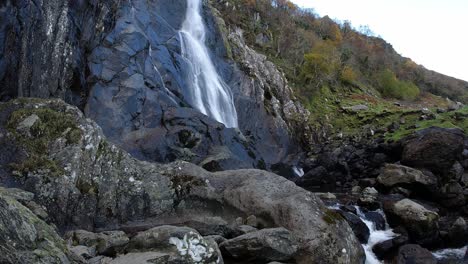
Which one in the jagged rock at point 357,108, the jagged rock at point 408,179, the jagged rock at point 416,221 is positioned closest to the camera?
the jagged rock at point 416,221

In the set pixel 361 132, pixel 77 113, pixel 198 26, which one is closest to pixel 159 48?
pixel 198 26

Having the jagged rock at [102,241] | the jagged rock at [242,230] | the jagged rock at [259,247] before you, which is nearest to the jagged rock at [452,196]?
the jagged rock at [242,230]

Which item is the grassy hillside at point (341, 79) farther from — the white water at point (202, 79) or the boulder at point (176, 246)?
the boulder at point (176, 246)

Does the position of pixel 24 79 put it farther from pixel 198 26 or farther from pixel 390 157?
pixel 390 157

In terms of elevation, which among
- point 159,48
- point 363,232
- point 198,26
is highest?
point 198,26

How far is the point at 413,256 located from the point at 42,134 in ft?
40.6

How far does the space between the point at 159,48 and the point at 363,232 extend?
18389 millimetres

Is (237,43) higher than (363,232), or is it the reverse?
(237,43)

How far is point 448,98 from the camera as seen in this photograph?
8450 cm

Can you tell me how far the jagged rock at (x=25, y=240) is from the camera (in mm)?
5023

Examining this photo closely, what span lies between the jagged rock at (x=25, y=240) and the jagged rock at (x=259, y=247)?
4043 millimetres

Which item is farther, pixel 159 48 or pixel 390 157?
pixel 390 157

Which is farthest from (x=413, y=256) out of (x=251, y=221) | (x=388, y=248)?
(x=251, y=221)

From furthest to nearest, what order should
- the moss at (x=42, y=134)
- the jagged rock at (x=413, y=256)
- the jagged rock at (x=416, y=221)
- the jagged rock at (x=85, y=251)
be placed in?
1. the jagged rock at (x=416, y=221)
2. the jagged rock at (x=413, y=256)
3. the moss at (x=42, y=134)
4. the jagged rock at (x=85, y=251)
